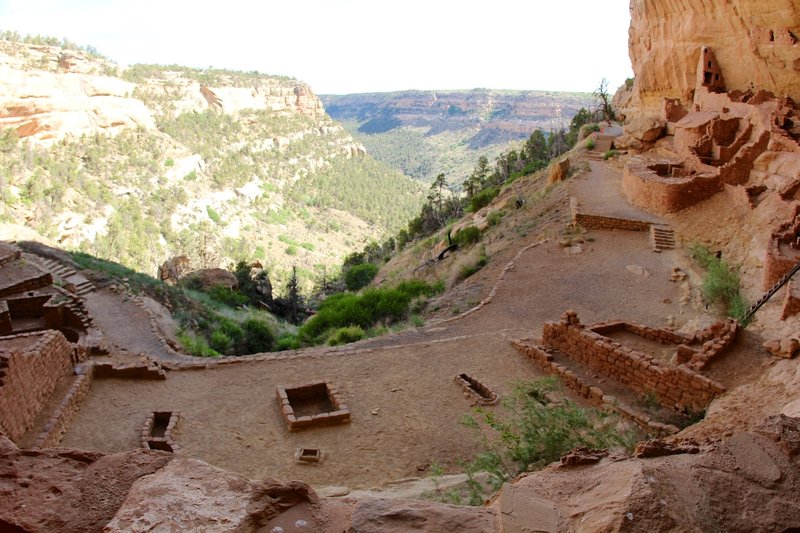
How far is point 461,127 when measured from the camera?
16912 cm

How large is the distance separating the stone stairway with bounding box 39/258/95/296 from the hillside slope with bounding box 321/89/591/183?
9297 cm

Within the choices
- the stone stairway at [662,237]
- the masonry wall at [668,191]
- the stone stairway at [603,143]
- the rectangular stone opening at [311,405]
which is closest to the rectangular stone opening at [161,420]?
the rectangular stone opening at [311,405]

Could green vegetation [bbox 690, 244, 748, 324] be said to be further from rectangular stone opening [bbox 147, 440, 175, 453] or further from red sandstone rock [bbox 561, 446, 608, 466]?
rectangular stone opening [bbox 147, 440, 175, 453]

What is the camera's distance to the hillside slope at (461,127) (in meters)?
136

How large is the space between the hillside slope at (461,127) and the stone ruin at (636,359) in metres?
100

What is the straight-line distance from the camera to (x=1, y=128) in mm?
57219

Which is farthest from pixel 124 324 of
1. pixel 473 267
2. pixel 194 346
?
pixel 473 267

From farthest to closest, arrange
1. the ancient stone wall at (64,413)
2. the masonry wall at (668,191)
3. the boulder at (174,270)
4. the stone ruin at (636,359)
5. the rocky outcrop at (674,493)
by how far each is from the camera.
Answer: the boulder at (174,270)
the masonry wall at (668,191)
the stone ruin at (636,359)
the ancient stone wall at (64,413)
the rocky outcrop at (674,493)

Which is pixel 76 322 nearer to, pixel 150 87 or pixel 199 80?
pixel 150 87

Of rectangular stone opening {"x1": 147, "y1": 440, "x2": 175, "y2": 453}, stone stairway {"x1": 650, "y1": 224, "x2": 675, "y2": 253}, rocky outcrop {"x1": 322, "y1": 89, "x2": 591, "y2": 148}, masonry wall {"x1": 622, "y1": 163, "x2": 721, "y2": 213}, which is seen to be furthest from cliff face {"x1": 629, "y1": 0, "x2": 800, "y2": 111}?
rocky outcrop {"x1": 322, "y1": 89, "x2": 591, "y2": 148}

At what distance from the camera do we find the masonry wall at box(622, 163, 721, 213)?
60.0ft

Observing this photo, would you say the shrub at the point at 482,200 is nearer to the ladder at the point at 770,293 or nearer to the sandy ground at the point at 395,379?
the sandy ground at the point at 395,379

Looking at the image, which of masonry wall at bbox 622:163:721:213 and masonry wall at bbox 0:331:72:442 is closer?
masonry wall at bbox 0:331:72:442

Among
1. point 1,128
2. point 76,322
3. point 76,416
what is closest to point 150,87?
point 1,128
